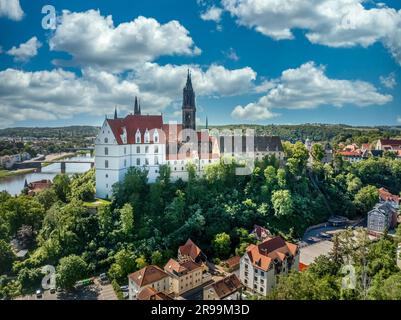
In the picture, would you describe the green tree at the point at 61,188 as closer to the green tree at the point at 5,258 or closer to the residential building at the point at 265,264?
the green tree at the point at 5,258

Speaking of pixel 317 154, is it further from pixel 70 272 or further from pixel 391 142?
pixel 70 272

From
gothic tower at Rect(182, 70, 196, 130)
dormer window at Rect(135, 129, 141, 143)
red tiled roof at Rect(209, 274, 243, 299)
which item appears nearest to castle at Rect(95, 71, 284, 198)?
dormer window at Rect(135, 129, 141, 143)

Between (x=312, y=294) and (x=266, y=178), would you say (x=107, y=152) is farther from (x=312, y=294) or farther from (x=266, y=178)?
(x=312, y=294)

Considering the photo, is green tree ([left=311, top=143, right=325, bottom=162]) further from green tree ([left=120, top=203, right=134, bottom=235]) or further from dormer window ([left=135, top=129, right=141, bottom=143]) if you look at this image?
green tree ([left=120, top=203, right=134, bottom=235])

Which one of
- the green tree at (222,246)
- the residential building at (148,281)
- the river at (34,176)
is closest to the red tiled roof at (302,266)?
the green tree at (222,246)

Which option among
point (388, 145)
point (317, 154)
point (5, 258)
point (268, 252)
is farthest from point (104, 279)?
point (388, 145)

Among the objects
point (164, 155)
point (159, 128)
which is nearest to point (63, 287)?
point (164, 155)
